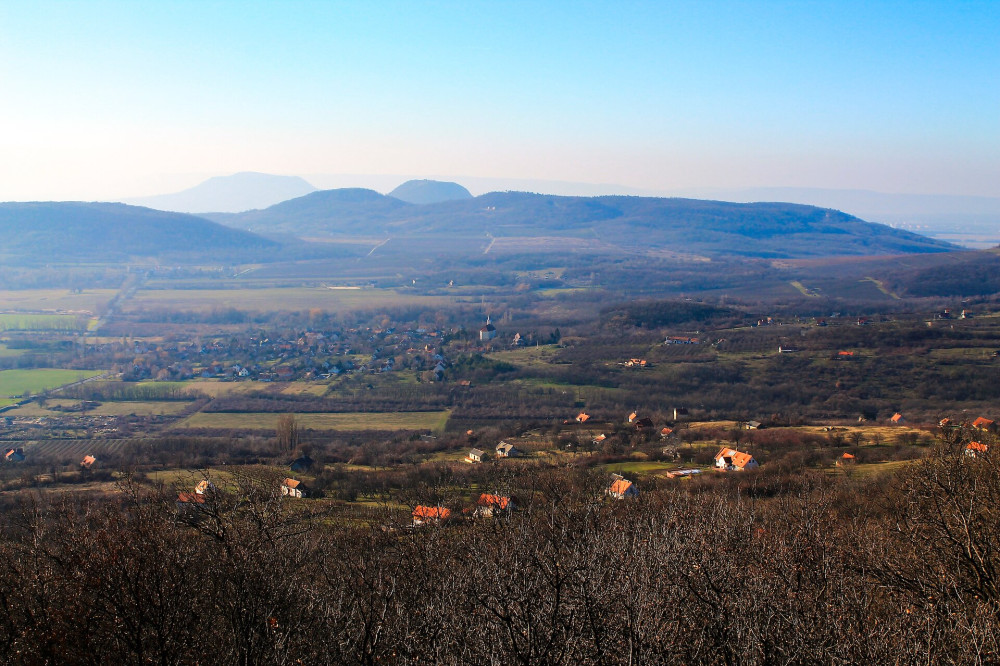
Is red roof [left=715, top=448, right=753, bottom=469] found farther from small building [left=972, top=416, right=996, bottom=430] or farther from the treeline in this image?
the treeline

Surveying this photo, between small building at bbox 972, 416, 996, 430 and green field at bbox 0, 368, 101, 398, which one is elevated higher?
small building at bbox 972, 416, 996, 430

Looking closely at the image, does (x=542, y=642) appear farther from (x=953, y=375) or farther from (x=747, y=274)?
(x=747, y=274)

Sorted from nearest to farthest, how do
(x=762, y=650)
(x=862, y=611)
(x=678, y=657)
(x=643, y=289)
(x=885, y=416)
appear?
(x=762, y=650) < (x=678, y=657) < (x=862, y=611) < (x=885, y=416) < (x=643, y=289)

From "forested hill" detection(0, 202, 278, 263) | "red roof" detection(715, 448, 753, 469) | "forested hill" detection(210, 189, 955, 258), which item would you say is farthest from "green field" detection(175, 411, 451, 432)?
"forested hill" detection(210, 189, 955, 258)

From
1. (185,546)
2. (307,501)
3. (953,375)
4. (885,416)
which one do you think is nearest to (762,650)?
(185,546)

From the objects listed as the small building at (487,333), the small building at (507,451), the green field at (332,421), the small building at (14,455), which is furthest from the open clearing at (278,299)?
the small building at (507,451)

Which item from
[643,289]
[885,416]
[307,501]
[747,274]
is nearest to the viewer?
[307,501]

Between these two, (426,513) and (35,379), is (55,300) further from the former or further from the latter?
(426,513)

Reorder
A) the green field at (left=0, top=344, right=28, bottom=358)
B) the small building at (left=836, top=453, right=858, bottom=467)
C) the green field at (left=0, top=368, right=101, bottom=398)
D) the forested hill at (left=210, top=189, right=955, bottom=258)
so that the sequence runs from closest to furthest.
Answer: the small building at (left=836, top=453, right=858, bottom=467)
the green field at (left=0, top=368, right=101, bottom=398)
the green field at (left=0, top=344, right=28, bottom=358)
the forested hill at (left=210, top=189, right=955, bottom=258)
